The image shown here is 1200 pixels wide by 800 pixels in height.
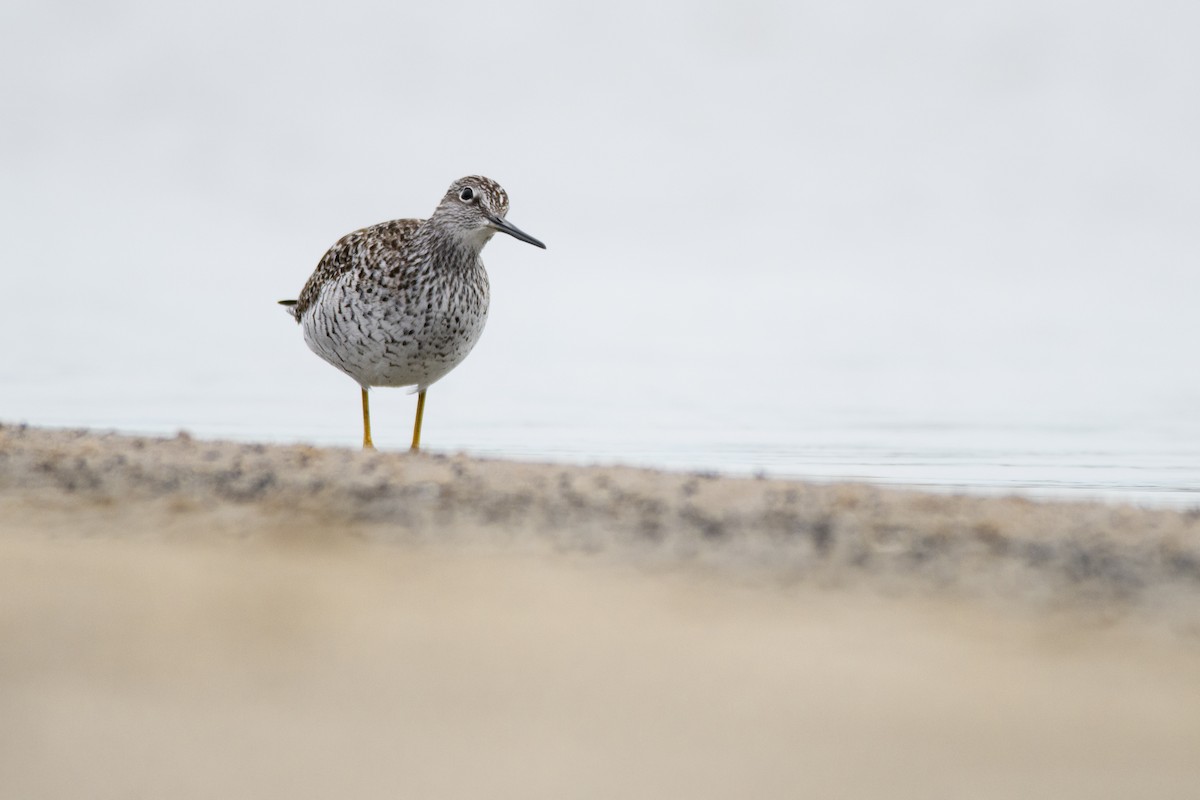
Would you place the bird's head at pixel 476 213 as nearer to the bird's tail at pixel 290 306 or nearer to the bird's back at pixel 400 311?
the bird's back at pixel 400 311

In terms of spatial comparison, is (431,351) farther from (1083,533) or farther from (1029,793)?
(1029,793)

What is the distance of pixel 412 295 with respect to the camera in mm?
7930

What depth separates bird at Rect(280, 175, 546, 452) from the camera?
7.95m

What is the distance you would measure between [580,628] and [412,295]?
15.5ft

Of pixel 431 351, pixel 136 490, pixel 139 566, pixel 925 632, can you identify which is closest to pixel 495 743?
pixel 925 632

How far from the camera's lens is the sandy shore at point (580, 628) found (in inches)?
116

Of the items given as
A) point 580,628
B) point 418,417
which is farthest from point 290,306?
point 580,628

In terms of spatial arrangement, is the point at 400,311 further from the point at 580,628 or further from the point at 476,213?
the point at 580,628

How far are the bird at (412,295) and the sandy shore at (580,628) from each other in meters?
3.02

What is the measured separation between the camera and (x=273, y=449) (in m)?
5.54

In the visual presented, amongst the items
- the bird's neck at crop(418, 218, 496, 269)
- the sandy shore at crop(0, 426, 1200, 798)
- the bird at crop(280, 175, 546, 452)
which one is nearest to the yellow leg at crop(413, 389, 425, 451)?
the bird at crop(280, 175, 546, 452)

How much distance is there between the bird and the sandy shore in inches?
119

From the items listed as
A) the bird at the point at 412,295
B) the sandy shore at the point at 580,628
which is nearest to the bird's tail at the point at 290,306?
the bird at the point at 412,295

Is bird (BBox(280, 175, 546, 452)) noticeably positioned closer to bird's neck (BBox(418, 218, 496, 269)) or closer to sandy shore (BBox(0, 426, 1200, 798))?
bird's neck (BBox(418, 218, 496, 269))
